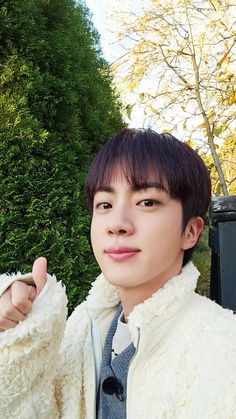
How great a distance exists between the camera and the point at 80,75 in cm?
313

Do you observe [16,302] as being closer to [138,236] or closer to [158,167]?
[138,236]

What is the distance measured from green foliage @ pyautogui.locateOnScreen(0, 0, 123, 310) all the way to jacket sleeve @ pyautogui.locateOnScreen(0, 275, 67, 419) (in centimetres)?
141

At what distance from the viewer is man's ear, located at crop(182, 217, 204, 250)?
4.12 ft

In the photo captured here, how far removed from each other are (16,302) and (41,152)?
1.69m

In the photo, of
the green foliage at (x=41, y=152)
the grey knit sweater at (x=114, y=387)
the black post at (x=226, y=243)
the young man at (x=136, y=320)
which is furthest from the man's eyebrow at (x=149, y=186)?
the green foliage at (x=41, y=152)

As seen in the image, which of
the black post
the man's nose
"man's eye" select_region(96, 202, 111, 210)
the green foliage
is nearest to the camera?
the man's nose

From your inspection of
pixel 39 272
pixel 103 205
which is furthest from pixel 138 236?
pixel 39 272

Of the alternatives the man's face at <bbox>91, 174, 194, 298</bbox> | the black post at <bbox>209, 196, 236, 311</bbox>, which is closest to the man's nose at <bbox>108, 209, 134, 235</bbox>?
the man's face at <bbox>91, 174, 194, 298</bbox>

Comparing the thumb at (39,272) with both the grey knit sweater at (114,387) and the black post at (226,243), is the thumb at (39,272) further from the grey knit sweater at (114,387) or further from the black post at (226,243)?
the black post at (226,243)

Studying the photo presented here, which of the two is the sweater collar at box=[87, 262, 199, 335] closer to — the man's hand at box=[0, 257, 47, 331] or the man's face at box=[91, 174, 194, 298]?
the man's face at box=[91, 174, 194, 298]

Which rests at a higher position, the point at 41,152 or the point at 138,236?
the point at 41,152

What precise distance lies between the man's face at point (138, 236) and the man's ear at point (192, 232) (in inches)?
1.0

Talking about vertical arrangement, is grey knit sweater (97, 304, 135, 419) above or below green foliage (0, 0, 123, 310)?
below

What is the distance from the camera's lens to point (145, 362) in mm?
1128
